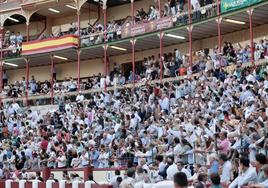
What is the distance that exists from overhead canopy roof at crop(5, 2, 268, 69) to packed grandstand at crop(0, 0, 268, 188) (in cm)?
8

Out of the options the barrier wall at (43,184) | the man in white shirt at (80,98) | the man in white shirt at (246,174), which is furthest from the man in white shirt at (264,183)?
the man in white shirt at (80,98)

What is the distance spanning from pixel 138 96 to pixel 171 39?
24.0 ft

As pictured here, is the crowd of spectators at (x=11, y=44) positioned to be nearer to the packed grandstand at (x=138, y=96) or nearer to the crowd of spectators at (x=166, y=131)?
the packed grandstand at (x=138, y=96)

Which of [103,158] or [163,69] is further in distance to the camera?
[163,69]

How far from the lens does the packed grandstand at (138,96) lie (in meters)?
14.2

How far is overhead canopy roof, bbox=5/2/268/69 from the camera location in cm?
2845

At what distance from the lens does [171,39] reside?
1319 inches

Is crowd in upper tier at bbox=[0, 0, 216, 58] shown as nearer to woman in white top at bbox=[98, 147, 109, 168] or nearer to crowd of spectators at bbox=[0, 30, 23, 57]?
crowd of spectators at bbox=[0, 30, 23, 57]

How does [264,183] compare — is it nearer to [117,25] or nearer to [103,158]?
[103,158]

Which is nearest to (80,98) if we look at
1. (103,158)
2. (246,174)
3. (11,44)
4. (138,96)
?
(138,96)

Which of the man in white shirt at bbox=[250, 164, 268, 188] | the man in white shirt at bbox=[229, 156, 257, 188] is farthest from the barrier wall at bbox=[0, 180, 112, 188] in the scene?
the man in white shirt at bbox=[250, 164, 268, 188]

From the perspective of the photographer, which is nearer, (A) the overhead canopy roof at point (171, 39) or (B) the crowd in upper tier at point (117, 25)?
(A) the overhead canopy roof at point (171, 39)

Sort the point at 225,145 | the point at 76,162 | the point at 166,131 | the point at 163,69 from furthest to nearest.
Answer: the point at 163,69
the point at 76,162
the point at 166,131
the point at 225,145

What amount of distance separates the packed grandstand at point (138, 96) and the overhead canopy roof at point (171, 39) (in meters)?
0.08
